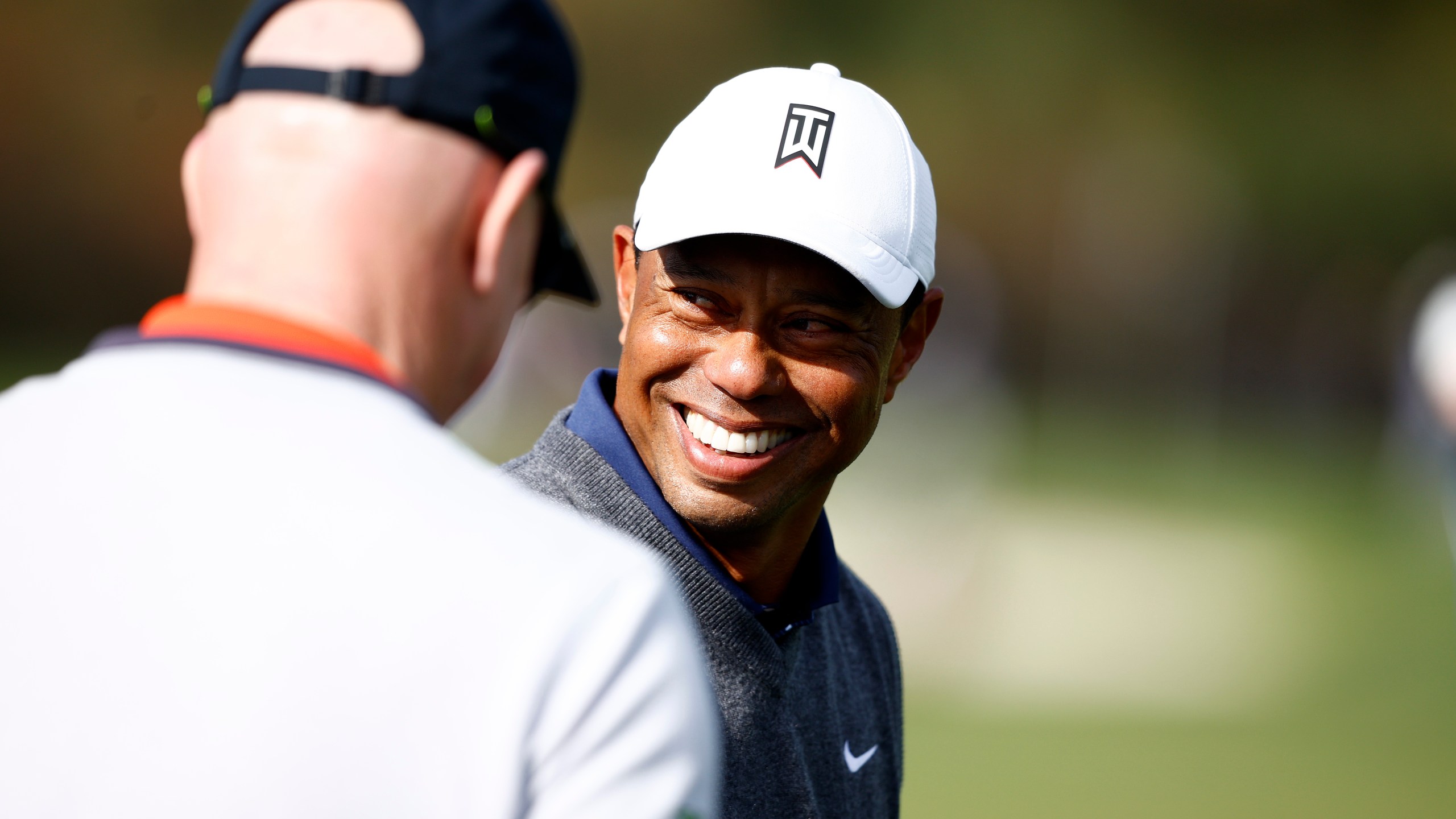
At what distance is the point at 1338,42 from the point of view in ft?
90.9

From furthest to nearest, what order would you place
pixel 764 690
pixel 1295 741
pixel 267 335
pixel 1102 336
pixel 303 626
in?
pixel 1102 336 → pixel 1295 741 → pixel 764 690 → pixel 267 335 → pixel 303 626

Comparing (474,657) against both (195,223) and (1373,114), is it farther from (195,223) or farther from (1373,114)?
(1373,114)

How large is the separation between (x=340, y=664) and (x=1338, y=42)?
30540 millimetres

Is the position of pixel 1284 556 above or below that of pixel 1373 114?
below

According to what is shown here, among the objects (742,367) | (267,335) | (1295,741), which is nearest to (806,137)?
(742,367)

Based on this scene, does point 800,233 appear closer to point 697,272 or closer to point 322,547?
point 697,272

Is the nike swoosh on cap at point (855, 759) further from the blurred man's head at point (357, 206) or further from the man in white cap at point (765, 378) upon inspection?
the blurred man's head at point (357, 206)

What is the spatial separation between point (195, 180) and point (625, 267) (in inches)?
51.2

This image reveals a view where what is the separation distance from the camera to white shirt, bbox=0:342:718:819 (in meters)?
0.90

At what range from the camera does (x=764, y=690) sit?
1971 mm

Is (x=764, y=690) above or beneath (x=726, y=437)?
Answer: beneath

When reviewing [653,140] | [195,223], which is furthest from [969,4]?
[195,223]

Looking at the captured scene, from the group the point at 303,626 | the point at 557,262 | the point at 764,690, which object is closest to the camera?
the point at 303,626

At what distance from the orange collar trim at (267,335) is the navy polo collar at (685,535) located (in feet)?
3.35
